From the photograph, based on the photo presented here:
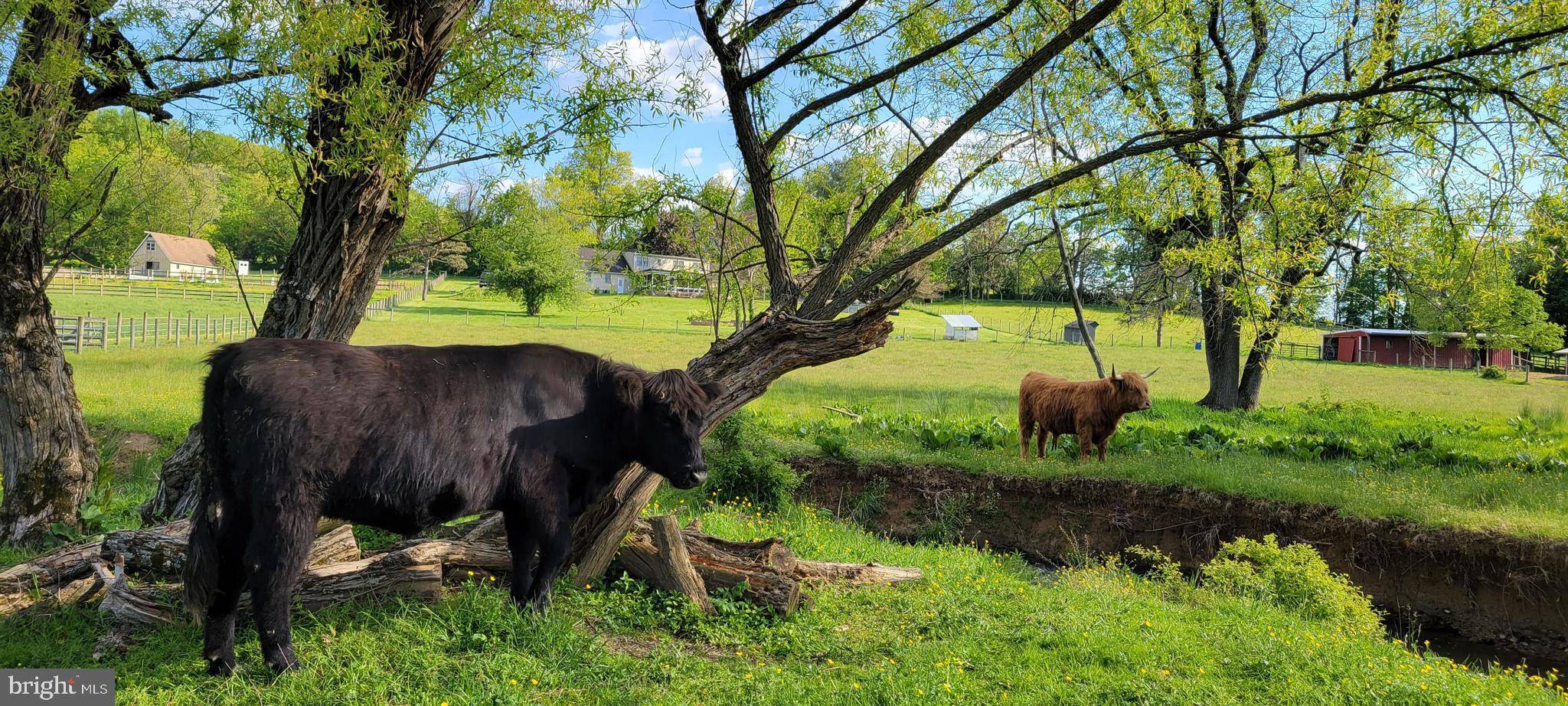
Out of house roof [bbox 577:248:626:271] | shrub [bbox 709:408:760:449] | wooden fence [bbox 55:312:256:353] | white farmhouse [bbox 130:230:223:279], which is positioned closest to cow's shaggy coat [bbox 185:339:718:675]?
shrub [bbox 709:408:760:449]

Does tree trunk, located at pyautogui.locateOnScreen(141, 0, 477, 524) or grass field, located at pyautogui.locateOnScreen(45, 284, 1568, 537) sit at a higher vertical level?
tree trunk, located at pyautogui.locateOnScreen(141, 0, 477, 524)

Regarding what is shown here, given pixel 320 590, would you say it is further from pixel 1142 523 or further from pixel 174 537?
pixel 1142 523

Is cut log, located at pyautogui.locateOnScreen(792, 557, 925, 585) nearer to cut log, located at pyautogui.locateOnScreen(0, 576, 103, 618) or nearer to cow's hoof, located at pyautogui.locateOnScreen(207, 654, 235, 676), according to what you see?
cow's hoof, located at pyautogui.locateOnScreen(207, 654, 235, 676)

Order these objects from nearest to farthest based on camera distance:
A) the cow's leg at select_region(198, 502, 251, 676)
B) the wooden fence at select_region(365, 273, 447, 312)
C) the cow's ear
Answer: the cow's leg at select_region(198, 502, 251, 676) → the cow's ear → the wooden fence at select_region(365, 273, 447, 312)

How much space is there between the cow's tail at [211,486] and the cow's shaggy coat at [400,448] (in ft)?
0.03

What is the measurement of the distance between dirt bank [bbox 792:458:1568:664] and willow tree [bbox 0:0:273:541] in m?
9.67

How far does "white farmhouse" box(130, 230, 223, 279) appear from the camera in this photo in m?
75.6

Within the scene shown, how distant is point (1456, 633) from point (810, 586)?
9.23m

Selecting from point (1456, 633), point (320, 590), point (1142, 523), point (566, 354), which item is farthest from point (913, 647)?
point (1456, 633)

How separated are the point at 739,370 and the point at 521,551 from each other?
85.9 inches

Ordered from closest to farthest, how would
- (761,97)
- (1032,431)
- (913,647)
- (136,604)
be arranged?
(136,604), (913,647), (761,97), (1032,431)

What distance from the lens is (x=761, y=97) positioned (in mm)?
8758

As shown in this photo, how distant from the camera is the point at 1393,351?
53.4 m

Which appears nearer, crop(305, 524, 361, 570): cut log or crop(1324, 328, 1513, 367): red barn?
crop(305, 524, 361, 570): cut log
